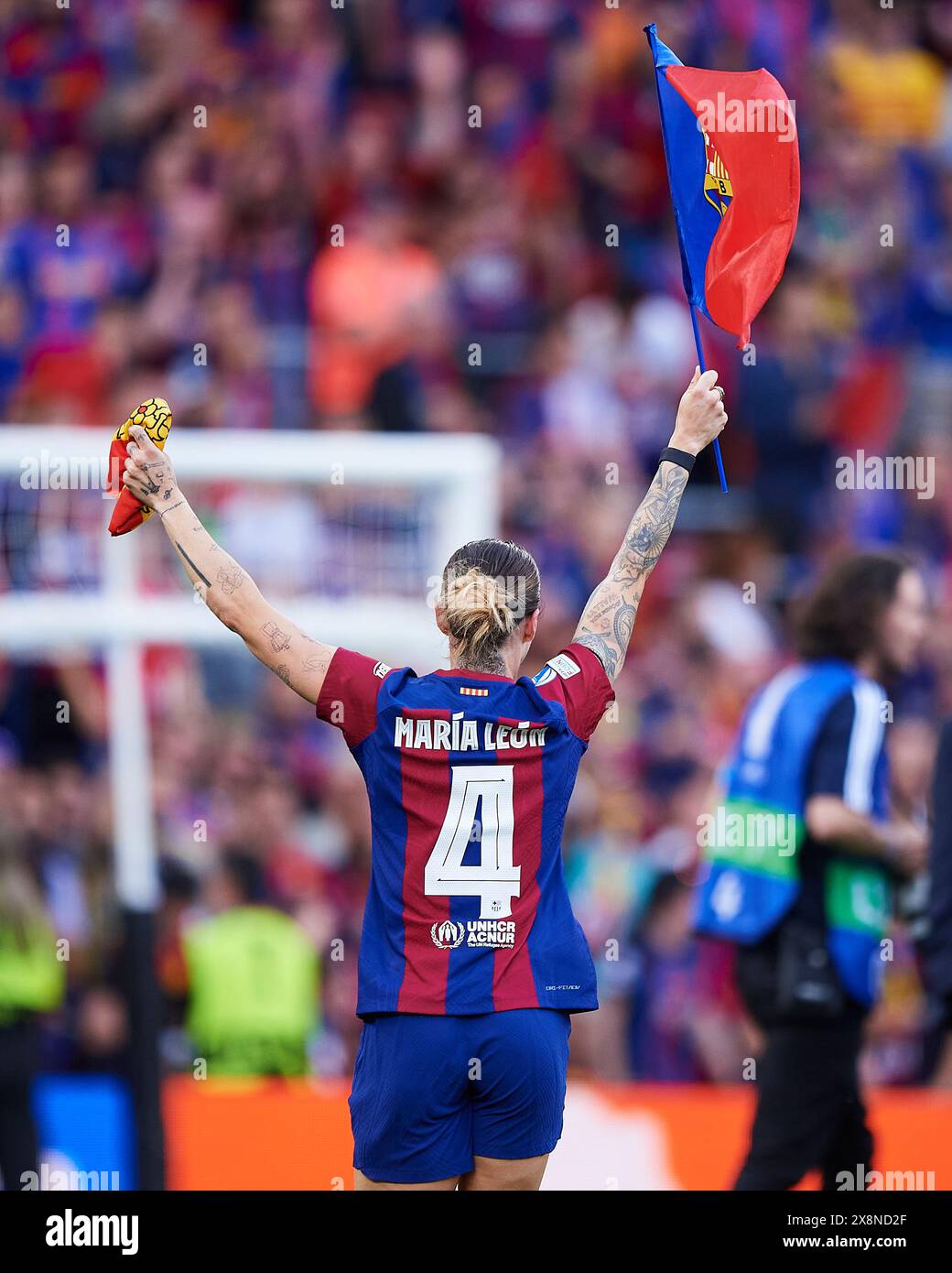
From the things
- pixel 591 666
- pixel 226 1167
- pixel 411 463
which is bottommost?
pixel 226 1167

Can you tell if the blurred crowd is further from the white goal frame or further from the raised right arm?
the raised right arm

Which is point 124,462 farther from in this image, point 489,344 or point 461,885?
point 489,344

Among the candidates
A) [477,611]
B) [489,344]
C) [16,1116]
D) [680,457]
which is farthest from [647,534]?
[489,344]

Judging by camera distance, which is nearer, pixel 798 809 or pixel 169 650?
pixel 798 809

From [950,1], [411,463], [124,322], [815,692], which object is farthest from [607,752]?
[950,1]

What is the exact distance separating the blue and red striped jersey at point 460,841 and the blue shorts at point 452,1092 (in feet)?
0.14

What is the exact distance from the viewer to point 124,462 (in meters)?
4.38

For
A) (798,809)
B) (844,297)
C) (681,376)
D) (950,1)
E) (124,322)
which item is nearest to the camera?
(798,809)

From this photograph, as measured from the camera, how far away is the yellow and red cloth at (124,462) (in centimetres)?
438

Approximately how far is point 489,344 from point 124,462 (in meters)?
7.47

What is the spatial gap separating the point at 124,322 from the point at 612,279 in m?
3.22

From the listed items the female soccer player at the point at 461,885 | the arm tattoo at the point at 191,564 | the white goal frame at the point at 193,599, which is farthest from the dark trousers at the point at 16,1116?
the arm tattoo at the point at 191,564
